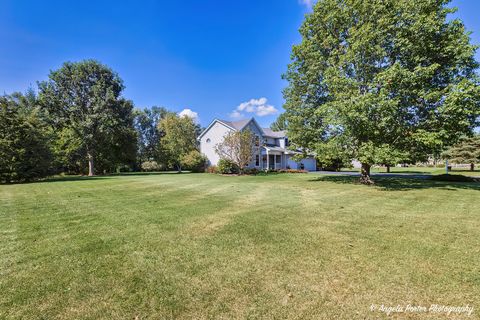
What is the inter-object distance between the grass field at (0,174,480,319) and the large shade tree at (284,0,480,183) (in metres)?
6.72

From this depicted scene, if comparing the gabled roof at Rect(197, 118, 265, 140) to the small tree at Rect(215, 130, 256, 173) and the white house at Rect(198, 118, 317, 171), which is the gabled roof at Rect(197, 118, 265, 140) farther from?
the small tree at Rect(215, 130, 256, 173)

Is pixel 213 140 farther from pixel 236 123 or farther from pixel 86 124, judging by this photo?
pixel 86 124

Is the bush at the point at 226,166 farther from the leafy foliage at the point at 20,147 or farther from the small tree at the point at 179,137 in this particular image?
the leafy foliage at the point at 20,147

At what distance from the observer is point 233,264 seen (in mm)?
3811

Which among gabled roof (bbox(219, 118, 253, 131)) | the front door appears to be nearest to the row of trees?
gabled roof (bbox(219, 118, 253, 131))

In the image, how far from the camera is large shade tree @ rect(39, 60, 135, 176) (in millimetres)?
30609

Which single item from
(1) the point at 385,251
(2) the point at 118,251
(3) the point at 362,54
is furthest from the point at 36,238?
(3) the point at 362,54

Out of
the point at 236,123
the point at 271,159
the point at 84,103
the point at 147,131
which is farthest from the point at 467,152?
the point at 147,131

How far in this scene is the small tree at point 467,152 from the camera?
31.4 m

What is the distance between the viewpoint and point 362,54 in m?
13.4

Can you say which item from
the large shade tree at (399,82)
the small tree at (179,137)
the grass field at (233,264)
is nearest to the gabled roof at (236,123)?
the small tree at (179,137)

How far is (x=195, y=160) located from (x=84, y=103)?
1763 cm

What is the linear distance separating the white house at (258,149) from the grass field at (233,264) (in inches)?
950

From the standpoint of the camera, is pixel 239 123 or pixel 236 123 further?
pixel 236 123
